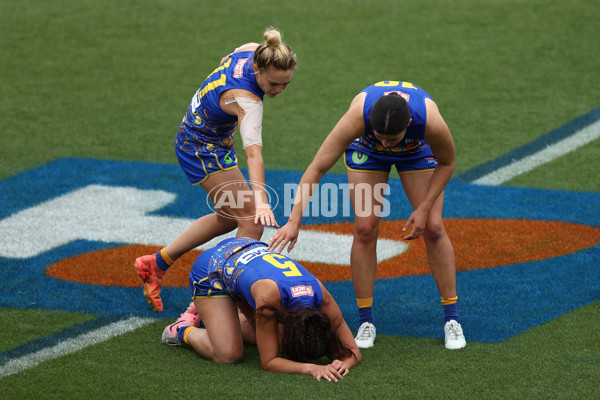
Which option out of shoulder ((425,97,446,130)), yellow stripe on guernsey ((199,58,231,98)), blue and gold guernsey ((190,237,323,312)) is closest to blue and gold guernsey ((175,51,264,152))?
yellow stripe on guernsey ((199,58,231,98))

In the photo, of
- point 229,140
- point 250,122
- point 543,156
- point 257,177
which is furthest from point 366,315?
point 543,156

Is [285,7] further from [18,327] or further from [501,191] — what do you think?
[18,327]

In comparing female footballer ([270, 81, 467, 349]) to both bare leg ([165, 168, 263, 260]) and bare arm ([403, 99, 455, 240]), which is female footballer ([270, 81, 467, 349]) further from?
bare leg ([165, 168, 263, 260])

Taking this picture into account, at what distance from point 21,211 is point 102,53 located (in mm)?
4988

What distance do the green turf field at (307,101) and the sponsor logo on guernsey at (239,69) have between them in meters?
1.59

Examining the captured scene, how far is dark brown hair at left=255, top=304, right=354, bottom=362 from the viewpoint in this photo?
4.37 m

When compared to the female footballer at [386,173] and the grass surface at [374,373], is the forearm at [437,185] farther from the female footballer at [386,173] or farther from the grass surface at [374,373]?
the grass surface at [374,373]

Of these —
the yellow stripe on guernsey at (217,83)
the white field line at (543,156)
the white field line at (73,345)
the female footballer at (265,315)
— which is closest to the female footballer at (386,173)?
the female footballer at (265,315)

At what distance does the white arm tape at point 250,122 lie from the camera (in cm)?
509

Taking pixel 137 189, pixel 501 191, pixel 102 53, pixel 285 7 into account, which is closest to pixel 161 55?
pixel 102 53

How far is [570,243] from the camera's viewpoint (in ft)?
22.3

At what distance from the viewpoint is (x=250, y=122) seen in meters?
5.13

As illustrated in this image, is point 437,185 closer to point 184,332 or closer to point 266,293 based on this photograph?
point 266,293

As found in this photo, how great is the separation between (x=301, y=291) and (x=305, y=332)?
241 mm
